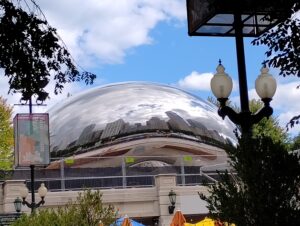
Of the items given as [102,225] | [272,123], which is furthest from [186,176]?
[272,123]

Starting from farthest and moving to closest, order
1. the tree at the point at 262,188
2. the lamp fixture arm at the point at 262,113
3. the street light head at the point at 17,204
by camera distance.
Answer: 1. the street light head at the point at 17,204
2. the lamp fixture arm at the point at 262,113
3. the tree at the point at 262,188

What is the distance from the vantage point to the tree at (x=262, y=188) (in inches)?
277

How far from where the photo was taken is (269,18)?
8812 mm

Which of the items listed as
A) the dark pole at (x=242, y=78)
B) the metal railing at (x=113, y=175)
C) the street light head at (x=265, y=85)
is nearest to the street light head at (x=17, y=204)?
the metal railing at (x=113, y=175)

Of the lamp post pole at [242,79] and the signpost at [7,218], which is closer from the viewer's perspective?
the lamp post pole at [242,79]

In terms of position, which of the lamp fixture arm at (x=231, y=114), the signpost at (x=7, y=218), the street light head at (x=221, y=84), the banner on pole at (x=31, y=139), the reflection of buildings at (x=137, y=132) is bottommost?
the signpost at (x=7, y=218)

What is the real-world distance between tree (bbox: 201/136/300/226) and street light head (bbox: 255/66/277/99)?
2816 mm

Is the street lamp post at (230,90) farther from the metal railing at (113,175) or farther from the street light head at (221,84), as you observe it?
the metal railing at (113,175)

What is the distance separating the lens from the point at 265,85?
33.6 feet

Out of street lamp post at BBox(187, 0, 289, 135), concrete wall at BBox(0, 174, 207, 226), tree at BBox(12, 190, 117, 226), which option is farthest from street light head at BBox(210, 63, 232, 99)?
concrete wall at BBox(0, 174, 207, 226)

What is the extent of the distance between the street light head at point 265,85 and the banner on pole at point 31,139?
13.4 metres

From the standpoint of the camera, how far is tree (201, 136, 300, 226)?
702cm

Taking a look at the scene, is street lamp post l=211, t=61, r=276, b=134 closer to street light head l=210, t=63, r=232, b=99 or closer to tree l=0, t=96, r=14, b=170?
street light head l=210, t=63, r=232, b=99

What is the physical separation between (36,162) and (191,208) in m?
9.00
